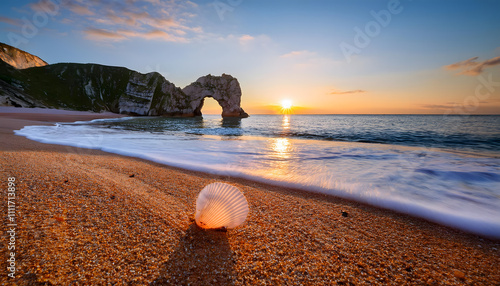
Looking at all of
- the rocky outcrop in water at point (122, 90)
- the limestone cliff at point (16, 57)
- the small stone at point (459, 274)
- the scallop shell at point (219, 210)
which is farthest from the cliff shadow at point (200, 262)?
the limestone cliff at point (16, 57)

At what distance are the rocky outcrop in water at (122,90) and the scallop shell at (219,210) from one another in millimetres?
92533

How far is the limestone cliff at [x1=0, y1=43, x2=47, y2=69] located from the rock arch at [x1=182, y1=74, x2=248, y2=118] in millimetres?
87605

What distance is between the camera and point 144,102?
84.6m

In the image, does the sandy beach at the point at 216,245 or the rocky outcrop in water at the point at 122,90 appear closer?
the sandy beach at the point at 216,245

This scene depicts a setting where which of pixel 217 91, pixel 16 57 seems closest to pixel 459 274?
pixel 217 91

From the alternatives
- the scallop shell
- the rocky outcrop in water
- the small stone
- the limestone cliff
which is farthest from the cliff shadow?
the limestone cliff

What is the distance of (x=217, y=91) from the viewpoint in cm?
9494

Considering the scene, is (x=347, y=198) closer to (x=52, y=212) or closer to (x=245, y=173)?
(x=245, y=173)

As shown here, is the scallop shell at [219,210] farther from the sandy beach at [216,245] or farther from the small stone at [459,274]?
the small stone at [459,274]

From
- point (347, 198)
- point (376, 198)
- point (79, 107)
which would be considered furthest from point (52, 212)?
point (79, 107)

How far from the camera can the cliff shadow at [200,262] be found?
6.15ft

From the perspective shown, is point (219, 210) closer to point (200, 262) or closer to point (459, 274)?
point (200, 262)

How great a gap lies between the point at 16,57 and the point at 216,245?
542 ft

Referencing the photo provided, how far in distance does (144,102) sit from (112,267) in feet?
311
